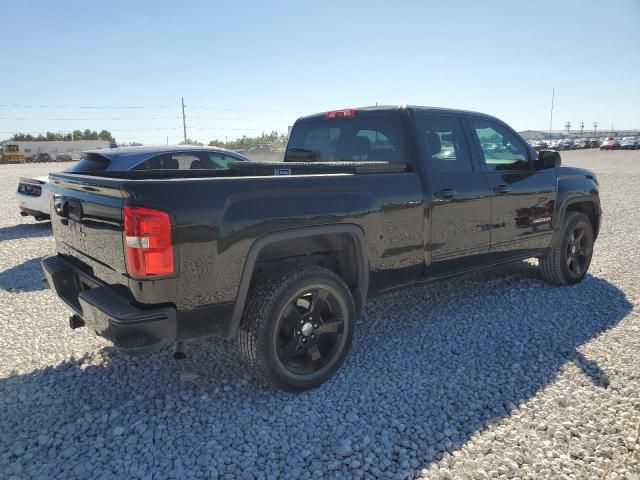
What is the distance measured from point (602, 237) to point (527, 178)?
4446 millimetres

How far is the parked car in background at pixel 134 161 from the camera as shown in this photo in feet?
24.3

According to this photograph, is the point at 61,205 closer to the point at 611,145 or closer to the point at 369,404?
the point at 369,404

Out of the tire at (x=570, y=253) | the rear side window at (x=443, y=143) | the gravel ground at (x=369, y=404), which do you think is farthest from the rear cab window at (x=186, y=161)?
the tire at (x=570, y=253)

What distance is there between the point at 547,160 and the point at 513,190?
1.89ft

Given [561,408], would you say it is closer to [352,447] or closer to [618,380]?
[618,380]

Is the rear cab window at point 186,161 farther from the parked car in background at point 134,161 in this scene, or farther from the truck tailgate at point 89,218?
the truck tailgate at point 89,218

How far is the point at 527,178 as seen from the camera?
492 centimetres

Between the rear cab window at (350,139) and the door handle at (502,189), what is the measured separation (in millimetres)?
1074

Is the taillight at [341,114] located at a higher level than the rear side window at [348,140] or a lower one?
higher

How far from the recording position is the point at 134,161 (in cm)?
742

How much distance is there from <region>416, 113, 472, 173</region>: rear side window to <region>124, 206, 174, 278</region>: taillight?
7.51 feet

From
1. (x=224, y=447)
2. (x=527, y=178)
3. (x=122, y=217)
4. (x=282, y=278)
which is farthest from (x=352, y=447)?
(x=527, y=178)

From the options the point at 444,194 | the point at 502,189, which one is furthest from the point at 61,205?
the point at 502,189

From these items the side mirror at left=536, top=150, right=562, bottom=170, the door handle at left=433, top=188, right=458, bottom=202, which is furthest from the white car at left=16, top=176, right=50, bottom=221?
the side mirror at left=536, top=150, right=562, bottom=170
